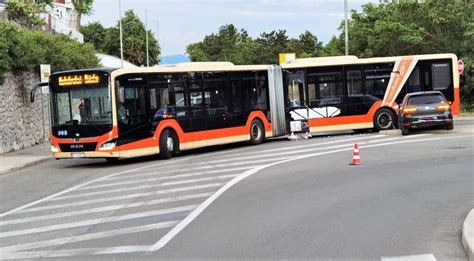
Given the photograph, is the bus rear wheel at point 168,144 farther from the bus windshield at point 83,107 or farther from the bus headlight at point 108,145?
the bus windshield at point 83,107

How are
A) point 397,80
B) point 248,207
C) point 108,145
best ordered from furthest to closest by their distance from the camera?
point 397,80 → point 108,145 → point 248,207

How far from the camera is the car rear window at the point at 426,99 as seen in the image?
2342 cm

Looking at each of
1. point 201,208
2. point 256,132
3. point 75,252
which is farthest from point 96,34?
point 75,252

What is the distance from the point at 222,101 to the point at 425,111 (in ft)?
25.4

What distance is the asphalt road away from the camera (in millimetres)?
7621

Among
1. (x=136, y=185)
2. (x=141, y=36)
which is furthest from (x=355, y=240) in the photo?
(x=141, y=36)

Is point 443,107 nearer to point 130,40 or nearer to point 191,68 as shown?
point 191,68

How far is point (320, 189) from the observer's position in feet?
39.3

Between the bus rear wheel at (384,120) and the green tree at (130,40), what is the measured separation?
198 feet

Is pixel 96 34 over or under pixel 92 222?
over

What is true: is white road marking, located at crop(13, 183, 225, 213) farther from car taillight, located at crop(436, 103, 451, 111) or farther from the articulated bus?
car taillight, located at crop(436, 103, 451, 111)

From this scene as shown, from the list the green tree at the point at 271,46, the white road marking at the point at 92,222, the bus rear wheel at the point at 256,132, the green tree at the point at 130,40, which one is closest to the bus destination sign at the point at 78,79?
the bus rear wheel at the point at 256,132

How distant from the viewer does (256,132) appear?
79.3 ft

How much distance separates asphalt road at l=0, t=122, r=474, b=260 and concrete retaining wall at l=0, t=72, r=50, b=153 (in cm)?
523
